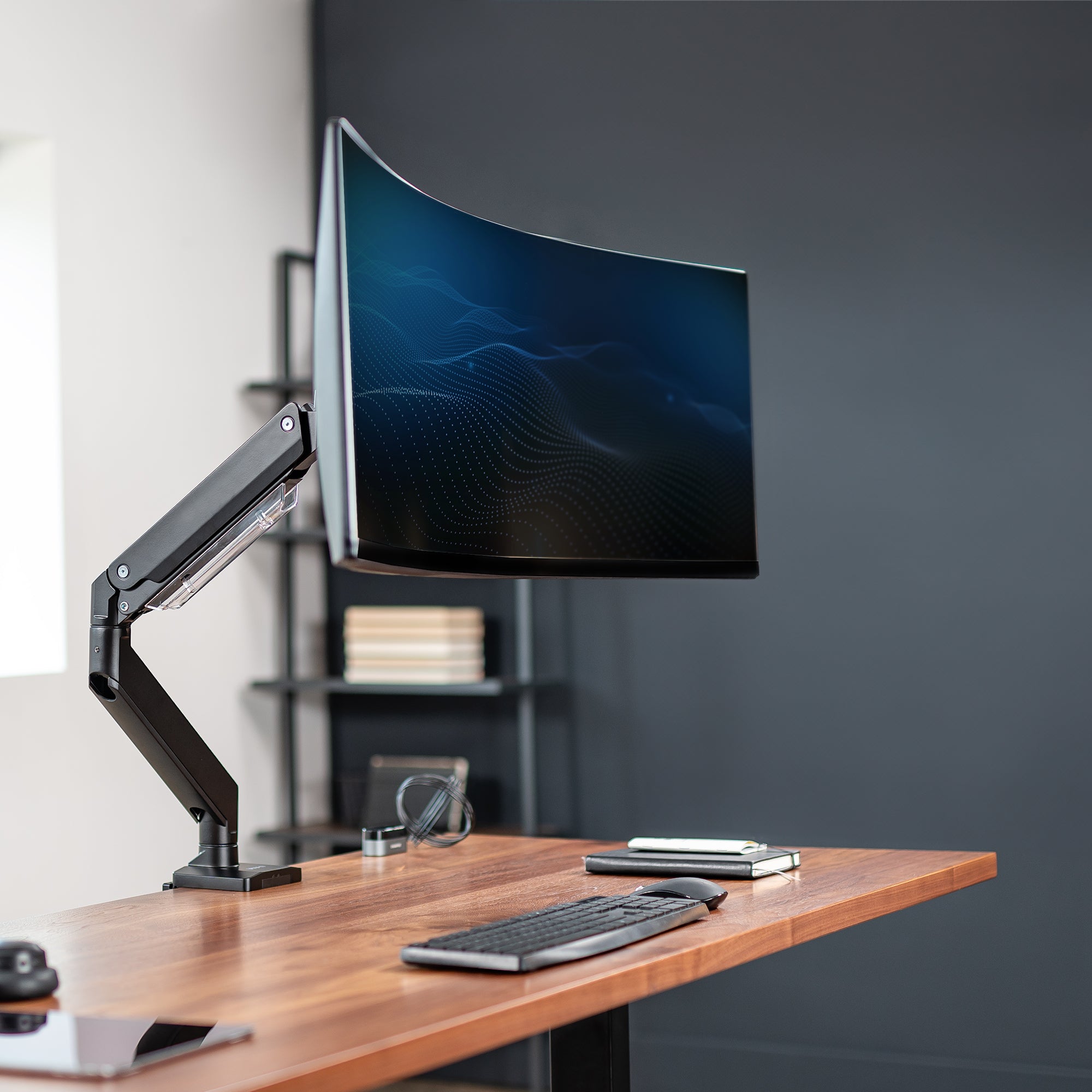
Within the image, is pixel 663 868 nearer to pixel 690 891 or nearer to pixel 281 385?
pixel 690 891

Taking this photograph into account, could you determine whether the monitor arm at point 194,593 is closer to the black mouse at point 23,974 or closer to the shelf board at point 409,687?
the black mouse at point 23,974

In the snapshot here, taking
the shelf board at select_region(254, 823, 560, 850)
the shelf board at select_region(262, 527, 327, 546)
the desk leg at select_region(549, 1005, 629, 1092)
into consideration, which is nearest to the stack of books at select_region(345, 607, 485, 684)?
the shelf board at select_region(262, 527, 327, 546)

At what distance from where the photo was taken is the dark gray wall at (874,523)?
2842 millimetres

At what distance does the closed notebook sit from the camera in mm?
1549

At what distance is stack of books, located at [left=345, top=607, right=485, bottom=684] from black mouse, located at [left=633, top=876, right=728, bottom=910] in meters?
1.86

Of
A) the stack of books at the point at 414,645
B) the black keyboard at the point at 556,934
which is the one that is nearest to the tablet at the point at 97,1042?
the black keyboard at the point at 556,934

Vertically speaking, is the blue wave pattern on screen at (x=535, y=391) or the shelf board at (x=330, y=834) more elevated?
the blue wave pattern on screen at (x=535, y=391)

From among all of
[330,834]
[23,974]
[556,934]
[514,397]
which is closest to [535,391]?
[514,397]

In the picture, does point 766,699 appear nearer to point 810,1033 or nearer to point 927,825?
point 927,825

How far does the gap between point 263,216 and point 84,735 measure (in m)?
1.37

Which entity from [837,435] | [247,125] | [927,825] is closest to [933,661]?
[927,825]

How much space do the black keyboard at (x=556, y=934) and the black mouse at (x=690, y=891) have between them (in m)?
0.03

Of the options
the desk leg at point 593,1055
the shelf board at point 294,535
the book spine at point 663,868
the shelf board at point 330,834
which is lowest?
the shelf board at point 330,834

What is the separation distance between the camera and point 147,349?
3172 millimetres
